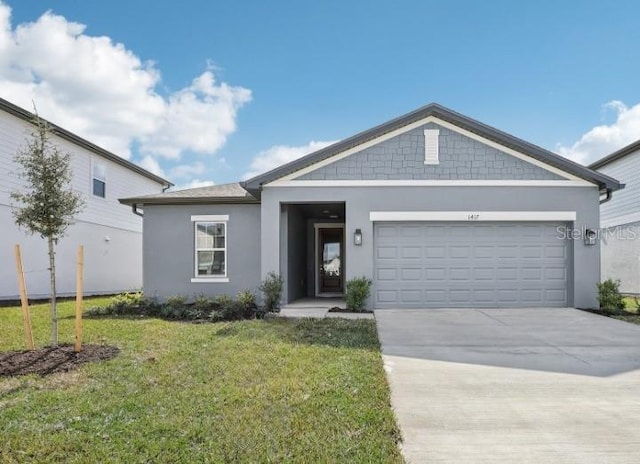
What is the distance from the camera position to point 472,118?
37.3 ft

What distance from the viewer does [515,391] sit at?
196 inches

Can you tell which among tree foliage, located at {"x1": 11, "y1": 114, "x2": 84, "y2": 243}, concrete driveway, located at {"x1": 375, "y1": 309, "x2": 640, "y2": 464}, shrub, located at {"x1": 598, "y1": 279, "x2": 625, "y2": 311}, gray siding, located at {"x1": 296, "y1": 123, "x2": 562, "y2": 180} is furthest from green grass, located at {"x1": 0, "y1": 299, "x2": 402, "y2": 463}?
shrub, located at {"x1": 598, "y1": 279, "x2": 625, "y2": 311}

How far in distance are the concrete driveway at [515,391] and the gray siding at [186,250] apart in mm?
5396

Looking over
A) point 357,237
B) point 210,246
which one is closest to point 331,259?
point 210,246

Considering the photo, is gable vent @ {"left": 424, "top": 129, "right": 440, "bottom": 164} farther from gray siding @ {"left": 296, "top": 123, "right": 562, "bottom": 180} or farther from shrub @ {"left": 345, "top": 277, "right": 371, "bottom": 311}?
shrub @ {"left": 345, "top": 277, "right": 371, "bottom": 311}

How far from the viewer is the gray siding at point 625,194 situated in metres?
16.9

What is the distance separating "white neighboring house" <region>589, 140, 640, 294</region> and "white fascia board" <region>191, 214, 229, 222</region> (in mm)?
15120

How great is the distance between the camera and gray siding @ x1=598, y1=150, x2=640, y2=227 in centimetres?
1694

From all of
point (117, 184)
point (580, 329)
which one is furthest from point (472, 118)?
point (117, 184)

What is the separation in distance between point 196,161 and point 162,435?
62.6 ft

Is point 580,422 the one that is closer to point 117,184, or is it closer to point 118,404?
point 118,404

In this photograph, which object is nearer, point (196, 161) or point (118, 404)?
point (118, 404)

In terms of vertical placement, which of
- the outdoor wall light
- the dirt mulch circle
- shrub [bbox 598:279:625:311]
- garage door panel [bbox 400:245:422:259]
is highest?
the outdoor wall light

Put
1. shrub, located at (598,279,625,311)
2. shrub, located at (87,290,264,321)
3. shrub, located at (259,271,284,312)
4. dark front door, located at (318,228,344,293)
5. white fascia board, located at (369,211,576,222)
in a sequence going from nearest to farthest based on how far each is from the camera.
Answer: shrub, located at (87,290,264,321) < shrub, located at (598,279,625,311) < shrub, located at (259,271,284,312) < white fascia board, located at (369,211,576,222) < dark front door, located at (318,228,344,293)
